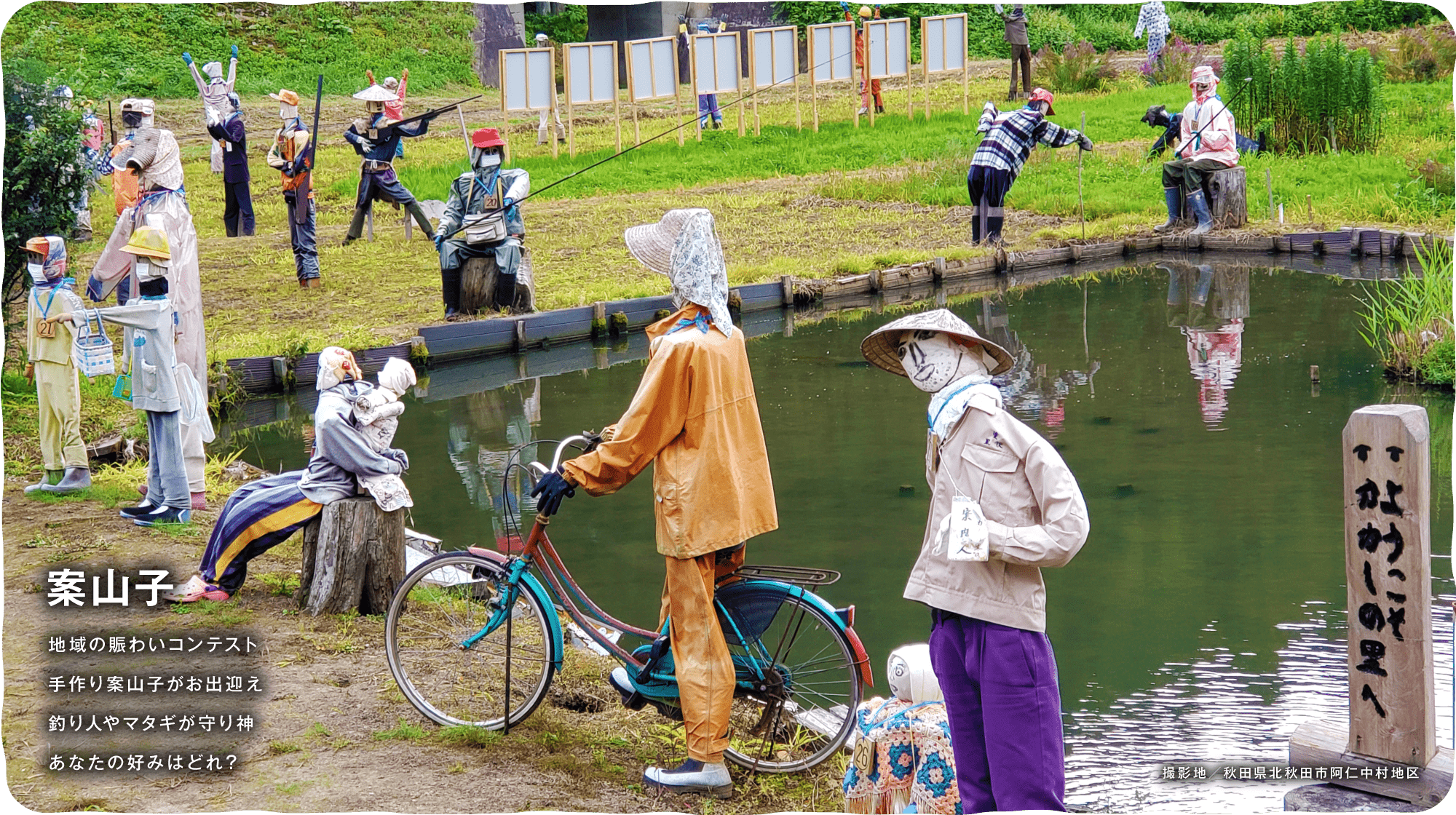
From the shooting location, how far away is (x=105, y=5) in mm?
22719

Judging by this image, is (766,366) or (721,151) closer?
(766,366)

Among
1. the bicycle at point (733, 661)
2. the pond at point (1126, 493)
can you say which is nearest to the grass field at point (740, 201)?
the pond at point (1126, 493)

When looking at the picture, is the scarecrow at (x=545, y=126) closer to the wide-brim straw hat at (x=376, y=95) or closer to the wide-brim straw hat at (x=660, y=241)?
the wide-brim straw hat at (x=376, y=95)

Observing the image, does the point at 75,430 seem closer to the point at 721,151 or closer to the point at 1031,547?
the point at 1031,547

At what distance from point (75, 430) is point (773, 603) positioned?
14.3ft

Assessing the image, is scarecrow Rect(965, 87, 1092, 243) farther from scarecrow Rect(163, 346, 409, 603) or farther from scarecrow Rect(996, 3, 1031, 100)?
scarecrow Rect(163, 346, 409, 603)

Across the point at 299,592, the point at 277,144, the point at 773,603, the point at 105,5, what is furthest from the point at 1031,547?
the point at 105,5

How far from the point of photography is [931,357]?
340cm

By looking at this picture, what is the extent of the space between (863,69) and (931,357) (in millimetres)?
17870

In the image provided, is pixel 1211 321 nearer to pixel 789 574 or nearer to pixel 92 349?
pixel 789 574

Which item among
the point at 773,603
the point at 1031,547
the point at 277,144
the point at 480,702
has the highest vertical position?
the point at 277,144

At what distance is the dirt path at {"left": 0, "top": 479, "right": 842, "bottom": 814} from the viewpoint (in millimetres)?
4055

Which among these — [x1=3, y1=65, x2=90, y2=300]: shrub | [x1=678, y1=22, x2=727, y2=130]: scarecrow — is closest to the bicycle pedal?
[x1=3, y1=65, x2=90, y2=300]: shrub

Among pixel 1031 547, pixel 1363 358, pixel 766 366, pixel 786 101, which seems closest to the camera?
pixel 1031 547
